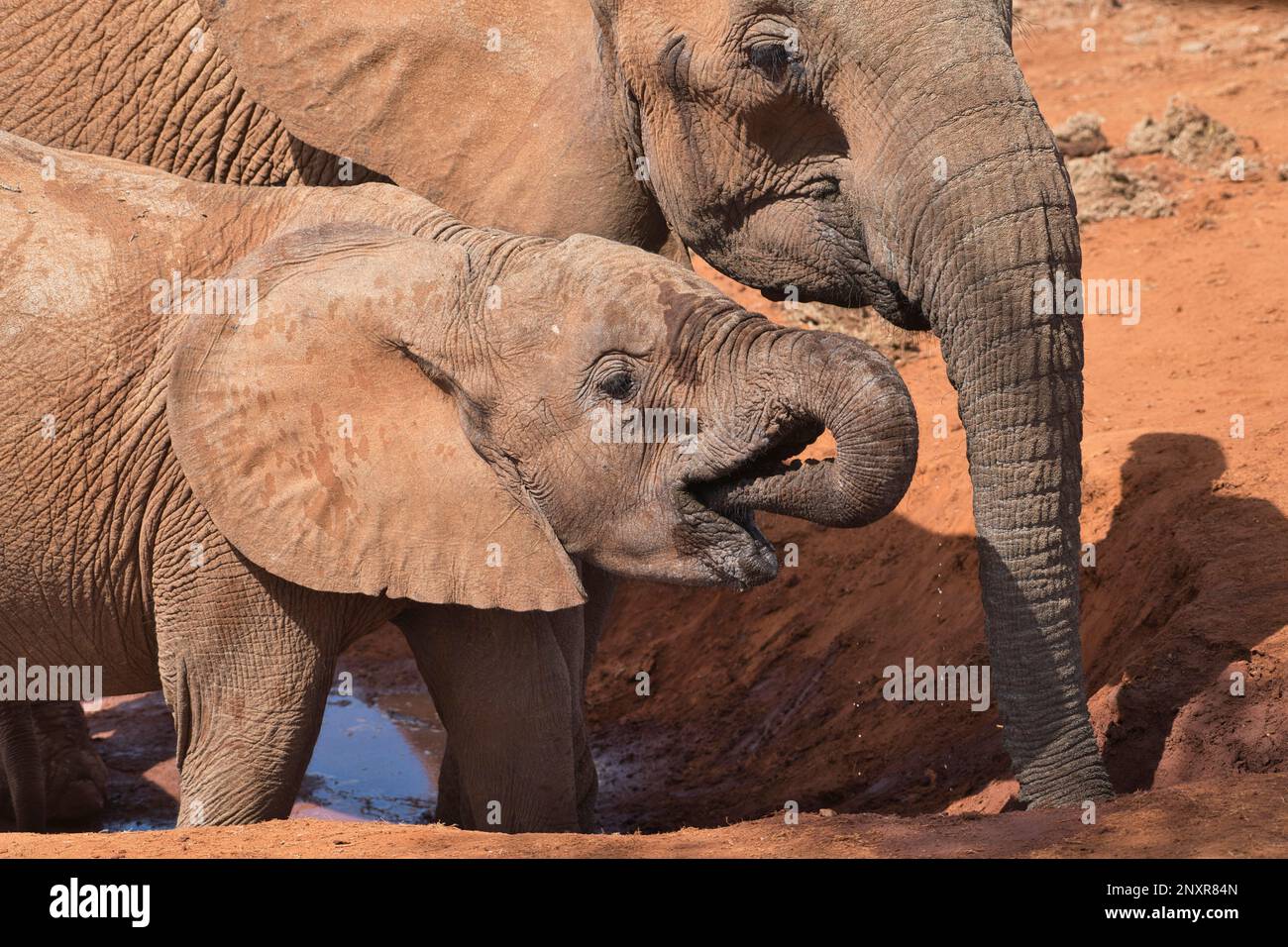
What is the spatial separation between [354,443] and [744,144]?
1355 mm

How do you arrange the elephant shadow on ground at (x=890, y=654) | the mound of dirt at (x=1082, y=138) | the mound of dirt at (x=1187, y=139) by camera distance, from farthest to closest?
the mound of dirt at (x=1082, y=138), the mound of dirt at (x=1187, y=139), the elephant shadow on ground at (x=890, y=654)

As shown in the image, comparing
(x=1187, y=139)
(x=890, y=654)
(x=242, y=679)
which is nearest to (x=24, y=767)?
(x=242, y=679)

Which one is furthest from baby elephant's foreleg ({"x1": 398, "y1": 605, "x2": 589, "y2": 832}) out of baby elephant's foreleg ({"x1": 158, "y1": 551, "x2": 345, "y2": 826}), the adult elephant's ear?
the adult elephant's ear

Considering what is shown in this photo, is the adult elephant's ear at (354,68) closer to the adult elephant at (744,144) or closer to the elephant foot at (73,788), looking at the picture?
the adult elephant at (744,144)

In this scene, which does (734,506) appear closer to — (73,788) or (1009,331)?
(1009,331)

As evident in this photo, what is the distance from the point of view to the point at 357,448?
4535 millimetres

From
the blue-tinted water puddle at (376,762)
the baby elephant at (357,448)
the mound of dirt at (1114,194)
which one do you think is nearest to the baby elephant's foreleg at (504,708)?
the baby elephant at (357,448)

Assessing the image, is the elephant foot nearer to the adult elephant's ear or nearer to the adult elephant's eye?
the adult elephant's ear

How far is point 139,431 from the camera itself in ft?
15.5

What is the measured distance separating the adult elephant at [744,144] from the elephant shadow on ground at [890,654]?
3.20 ft

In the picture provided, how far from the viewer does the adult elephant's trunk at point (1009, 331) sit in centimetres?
447

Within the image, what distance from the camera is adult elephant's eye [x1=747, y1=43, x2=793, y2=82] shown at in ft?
15.7

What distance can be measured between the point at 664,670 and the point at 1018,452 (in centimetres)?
369
